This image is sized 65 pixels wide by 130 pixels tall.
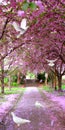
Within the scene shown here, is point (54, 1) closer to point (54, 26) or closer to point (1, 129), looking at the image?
point (54, 26)

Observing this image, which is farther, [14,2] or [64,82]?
[64,82]

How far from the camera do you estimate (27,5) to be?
139 cm

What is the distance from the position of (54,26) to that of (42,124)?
303cm

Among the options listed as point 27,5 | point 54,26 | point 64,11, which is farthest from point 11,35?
point 27,5

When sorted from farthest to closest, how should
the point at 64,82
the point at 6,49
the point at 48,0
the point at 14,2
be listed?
the point at 64,82 < the point at 6,49 < the point at 48,0 < the point at 14,2

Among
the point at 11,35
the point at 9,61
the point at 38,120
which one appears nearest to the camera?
the point at 38,120

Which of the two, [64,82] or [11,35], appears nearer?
[11,35]

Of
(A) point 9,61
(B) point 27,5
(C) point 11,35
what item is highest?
(B) point 27,5

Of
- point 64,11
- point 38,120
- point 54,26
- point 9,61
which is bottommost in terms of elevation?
point 9,61

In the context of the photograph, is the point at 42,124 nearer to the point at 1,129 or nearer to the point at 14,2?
the point at 1,129

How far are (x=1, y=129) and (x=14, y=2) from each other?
13.4 feet

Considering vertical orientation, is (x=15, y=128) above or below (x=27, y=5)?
below

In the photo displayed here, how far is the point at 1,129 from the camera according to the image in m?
7.93

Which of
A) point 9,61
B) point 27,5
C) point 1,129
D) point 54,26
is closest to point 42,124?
point 1,129
